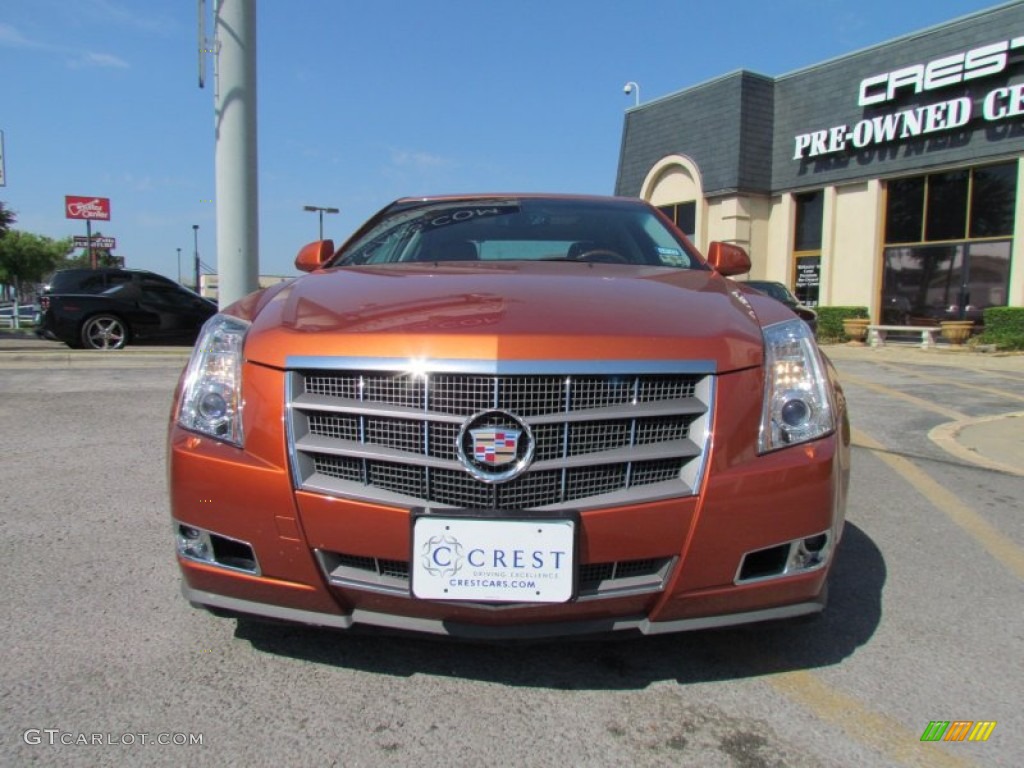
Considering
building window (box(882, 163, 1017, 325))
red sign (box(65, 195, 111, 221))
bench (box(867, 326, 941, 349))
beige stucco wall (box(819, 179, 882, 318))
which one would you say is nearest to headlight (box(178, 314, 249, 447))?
bench (box(867, 326, 941, 349))

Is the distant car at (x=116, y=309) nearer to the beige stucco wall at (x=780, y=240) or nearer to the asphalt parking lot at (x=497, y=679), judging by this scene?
the asphalt parking lot at (x=497, y=679)

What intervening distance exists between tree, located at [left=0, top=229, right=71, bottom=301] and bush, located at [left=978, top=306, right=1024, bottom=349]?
6152cm

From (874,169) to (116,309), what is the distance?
1735 centimetres

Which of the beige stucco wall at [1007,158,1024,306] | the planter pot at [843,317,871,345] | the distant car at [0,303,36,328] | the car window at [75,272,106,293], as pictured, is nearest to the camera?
the car window at [75,272,106,293]

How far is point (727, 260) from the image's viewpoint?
3.29m

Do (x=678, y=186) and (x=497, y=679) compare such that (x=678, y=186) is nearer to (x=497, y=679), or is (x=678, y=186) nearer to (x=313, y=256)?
(x=313, y=256)

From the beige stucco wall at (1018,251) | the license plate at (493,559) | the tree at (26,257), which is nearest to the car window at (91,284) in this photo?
the license plate at (493,559)

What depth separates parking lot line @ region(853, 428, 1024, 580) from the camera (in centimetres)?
331

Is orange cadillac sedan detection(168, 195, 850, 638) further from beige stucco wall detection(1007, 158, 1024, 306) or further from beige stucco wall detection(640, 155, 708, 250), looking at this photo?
beige stucco wall detection(640, 155, 708, 250)

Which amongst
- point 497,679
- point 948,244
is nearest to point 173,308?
point 497,679

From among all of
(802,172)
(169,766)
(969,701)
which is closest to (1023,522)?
(969,701)

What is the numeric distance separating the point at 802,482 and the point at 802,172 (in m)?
20.9

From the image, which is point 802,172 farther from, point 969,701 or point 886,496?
point 969,701

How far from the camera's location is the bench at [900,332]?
16828 millimetres
